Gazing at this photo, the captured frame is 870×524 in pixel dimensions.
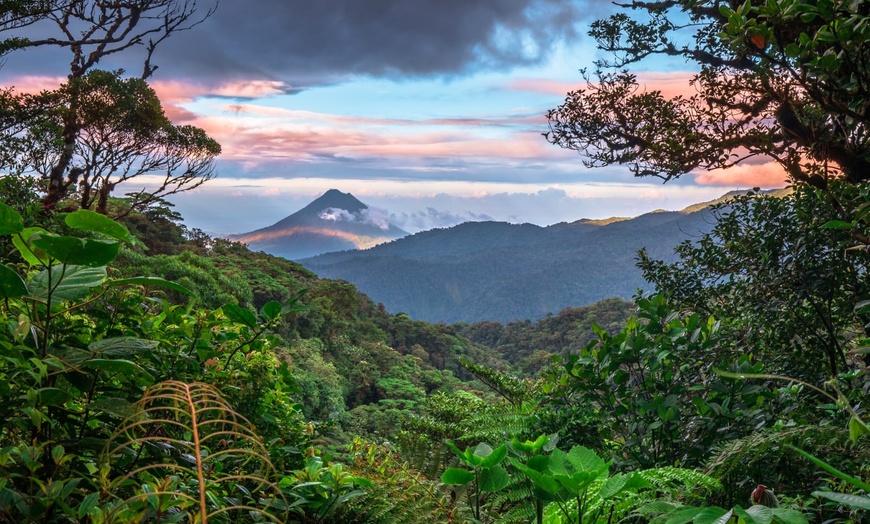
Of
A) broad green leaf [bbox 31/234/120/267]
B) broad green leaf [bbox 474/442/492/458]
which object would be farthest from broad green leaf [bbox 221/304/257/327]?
broad green leaf [bbox 474/442/492/458]

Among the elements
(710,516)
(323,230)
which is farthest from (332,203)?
(710,516)

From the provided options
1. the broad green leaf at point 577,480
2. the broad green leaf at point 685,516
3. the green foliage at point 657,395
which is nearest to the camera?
the broad green leaf at point 685,516

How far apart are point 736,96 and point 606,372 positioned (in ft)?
10.3

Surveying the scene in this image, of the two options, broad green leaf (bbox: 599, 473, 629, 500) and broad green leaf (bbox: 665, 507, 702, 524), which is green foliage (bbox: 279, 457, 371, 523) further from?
broad green leaf (bbox: 665, 507, 702, 524)

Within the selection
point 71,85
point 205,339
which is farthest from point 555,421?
point 71,85

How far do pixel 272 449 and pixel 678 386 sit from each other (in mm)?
1288

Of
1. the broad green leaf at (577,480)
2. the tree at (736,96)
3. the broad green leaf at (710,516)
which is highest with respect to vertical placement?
the tree at (736,96)

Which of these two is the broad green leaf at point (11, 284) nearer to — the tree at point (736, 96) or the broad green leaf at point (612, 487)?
the broad green leaf at point (612, 487)

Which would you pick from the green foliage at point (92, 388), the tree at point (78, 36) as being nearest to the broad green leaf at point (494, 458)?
the green foliage at point (92, 388)

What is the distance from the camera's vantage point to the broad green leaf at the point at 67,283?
719mm

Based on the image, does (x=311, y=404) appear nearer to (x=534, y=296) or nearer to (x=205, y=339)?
(x=205, y=339)

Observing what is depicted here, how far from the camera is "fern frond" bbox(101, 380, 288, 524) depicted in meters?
0.53

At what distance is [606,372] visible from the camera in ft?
6.08

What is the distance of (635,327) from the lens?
6.16 ft
